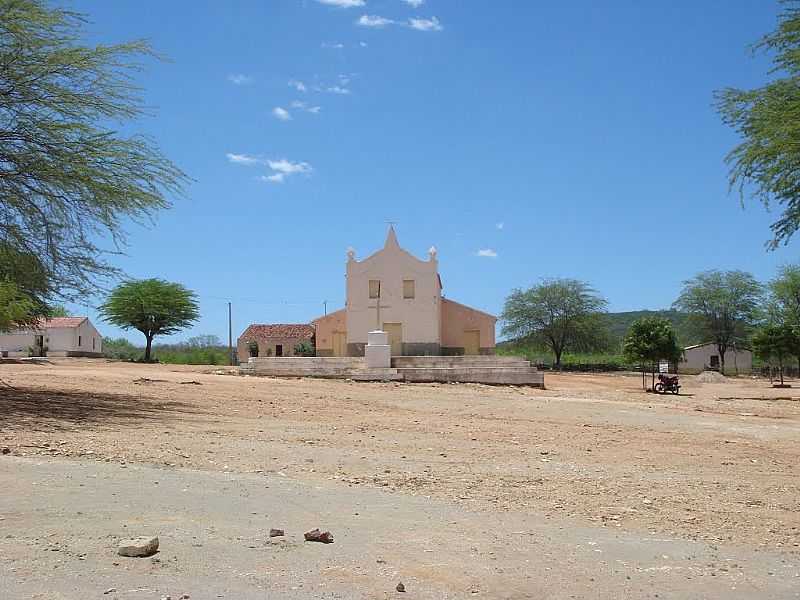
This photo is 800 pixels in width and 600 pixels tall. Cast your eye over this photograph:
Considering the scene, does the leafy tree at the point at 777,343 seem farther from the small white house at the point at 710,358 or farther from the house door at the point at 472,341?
the small white house at the point at 710,358

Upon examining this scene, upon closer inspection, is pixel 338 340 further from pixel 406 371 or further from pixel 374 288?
pixel 406 371

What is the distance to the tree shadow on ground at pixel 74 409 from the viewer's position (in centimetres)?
1207

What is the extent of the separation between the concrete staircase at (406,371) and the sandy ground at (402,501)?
1306 cm

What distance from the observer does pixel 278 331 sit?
234ft

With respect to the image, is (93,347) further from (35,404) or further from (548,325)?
(35,404)

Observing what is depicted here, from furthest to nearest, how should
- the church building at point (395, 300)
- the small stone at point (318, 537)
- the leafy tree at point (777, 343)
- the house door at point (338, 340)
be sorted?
the house door at point (338, 340)
the leafy tree at point (777, 343)
the church building at point (395, 300)
the small stone at point (318, 537)

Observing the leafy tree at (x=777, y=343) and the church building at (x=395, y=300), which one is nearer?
the church building at (x=395, y=300)

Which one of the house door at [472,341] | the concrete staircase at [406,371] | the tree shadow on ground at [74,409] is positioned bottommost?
the tree shadow on ground at [74,409]

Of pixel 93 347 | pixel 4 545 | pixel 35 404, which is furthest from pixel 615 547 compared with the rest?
pixel 93 347

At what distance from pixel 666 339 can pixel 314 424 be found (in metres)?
28.6

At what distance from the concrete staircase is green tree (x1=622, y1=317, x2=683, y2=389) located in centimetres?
1045

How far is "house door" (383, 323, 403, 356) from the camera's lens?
39.7 m

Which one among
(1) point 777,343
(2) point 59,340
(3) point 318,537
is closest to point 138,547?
(3) point 318,537

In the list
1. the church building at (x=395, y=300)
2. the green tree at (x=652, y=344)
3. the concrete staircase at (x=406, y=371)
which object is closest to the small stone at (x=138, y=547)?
the concrete staircase at (x=406, y=371)
